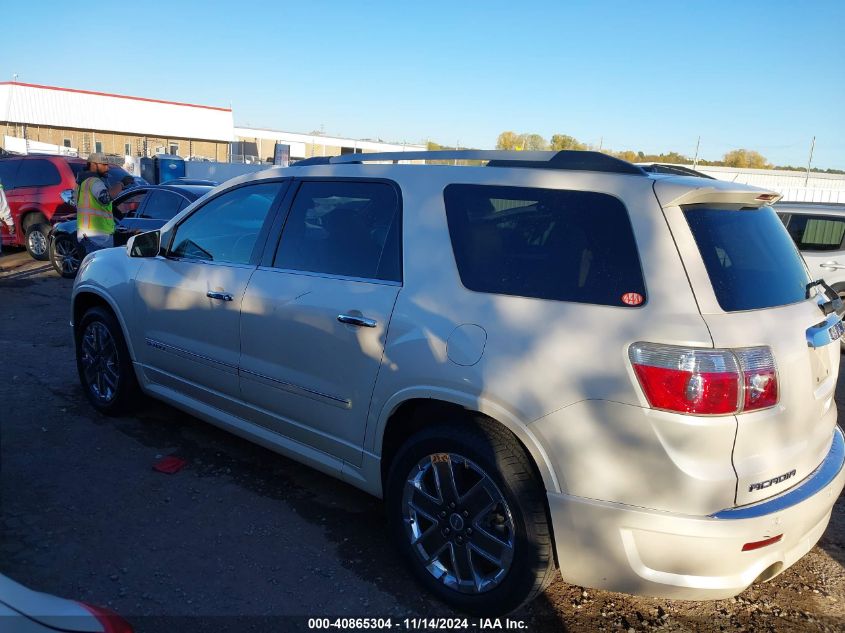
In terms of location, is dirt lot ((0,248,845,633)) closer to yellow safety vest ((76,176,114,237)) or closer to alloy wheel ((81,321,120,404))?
alloy wheel ((81,321,120,404))

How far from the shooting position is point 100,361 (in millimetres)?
4809

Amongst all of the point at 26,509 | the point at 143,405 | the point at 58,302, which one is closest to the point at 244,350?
the point at 26,509

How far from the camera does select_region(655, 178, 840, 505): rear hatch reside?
227 centimetres

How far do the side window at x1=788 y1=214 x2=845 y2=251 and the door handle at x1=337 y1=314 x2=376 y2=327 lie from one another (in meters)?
7.51

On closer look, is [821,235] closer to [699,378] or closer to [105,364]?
[699,378]

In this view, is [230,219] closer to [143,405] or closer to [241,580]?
[143,405]

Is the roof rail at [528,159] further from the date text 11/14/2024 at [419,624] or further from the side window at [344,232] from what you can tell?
the date text 11/14/2024 at [419,624]

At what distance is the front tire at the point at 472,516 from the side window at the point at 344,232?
2.76 ft

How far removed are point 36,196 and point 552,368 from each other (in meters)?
12.1

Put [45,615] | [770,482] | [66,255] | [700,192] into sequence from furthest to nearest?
1. [66,255]
2. [700,192]
3. [770,482]
4. [45,615]

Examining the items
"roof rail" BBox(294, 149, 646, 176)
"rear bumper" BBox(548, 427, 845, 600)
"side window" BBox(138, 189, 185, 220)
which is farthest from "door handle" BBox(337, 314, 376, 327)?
"side window" BBox(138, 189, 185, 220)

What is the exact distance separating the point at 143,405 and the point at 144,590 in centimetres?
223

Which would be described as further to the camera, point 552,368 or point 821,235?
point 821,235

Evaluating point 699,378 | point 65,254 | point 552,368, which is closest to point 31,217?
point 65,254
